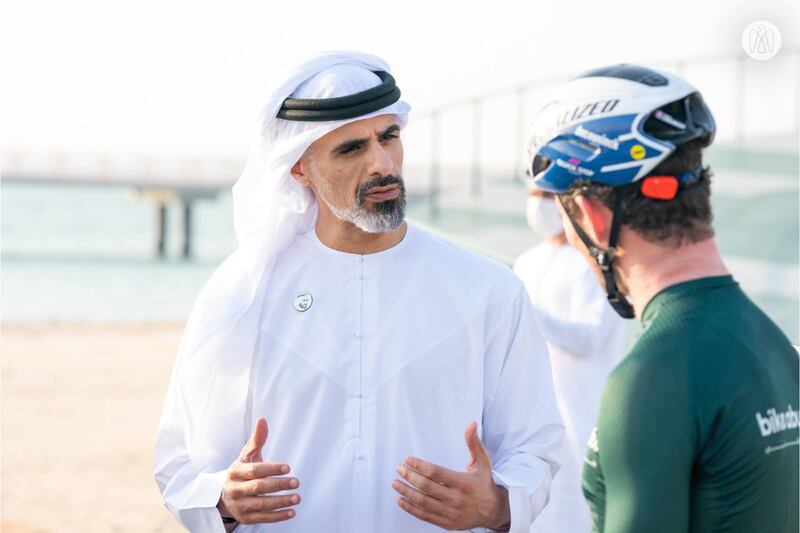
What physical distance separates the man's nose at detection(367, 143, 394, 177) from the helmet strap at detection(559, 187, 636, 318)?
3.61 ft

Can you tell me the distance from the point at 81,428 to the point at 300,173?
28.7 ft

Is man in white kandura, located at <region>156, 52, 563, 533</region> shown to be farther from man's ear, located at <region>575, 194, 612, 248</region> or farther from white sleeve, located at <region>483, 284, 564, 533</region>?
man's ear, located at <region>575, 194, 612, 248</region>

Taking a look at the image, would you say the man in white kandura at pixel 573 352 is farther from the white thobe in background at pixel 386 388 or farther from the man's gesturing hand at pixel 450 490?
the man's gesturing hand at pixel 450 490

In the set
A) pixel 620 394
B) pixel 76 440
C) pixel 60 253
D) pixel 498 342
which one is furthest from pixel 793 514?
pixel 60 253

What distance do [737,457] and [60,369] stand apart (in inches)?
567

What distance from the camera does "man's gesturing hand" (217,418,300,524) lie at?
2777 mm

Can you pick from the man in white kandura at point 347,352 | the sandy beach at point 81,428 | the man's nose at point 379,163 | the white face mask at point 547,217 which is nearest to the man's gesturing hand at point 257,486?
the man in white kandura at point 347,352

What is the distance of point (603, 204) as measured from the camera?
2055 millimetres

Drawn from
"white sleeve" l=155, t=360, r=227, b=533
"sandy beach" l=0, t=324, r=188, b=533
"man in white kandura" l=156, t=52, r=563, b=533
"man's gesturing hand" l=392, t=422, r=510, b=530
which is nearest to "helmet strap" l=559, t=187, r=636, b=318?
"man's gesturing hand" l=392, t=422, r=510, b=530

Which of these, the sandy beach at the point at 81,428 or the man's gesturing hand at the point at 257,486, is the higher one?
the man's gesturing hand at the point at 257,486

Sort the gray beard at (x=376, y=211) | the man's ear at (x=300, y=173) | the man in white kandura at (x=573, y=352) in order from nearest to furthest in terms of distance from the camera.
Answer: the gray beard at (x=376, y=211) → the man's ear at (x=300, y=173) → the man in white kandura at (x=573, y=352)

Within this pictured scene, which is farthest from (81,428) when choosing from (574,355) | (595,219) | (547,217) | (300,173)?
(595,219)

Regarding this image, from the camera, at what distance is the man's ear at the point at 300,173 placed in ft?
11.0

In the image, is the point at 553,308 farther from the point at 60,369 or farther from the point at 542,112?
the point at 60,369
